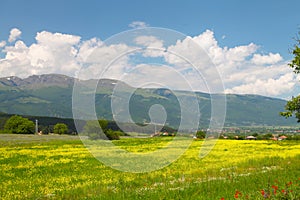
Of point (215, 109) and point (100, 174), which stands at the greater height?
point (215, 109)

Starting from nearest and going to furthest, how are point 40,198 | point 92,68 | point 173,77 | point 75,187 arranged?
point 40,198
point 75,187
point 92,68
point 173,77

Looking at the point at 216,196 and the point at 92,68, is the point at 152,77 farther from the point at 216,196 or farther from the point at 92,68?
the point at 216,196

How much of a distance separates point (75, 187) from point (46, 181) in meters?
3.03

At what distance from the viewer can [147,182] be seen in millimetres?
16719

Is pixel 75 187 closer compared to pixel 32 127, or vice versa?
pixel 75 187

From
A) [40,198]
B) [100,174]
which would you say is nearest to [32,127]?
[100,174]

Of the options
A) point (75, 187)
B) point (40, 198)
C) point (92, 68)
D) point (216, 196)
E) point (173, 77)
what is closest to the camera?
point (216, 196)

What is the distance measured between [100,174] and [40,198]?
7677 millimetres

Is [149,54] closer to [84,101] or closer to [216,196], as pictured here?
[84,101]

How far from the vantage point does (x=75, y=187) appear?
1582 centimetres

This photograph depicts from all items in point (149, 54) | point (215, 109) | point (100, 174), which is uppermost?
point (149, 54)

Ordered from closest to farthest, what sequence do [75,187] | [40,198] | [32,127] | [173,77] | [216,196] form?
[216,196], [40,198], [75,187], [173,77], [32,127]

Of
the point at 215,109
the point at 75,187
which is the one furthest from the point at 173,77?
the point at 75,187

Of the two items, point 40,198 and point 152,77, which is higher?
point 152,77
